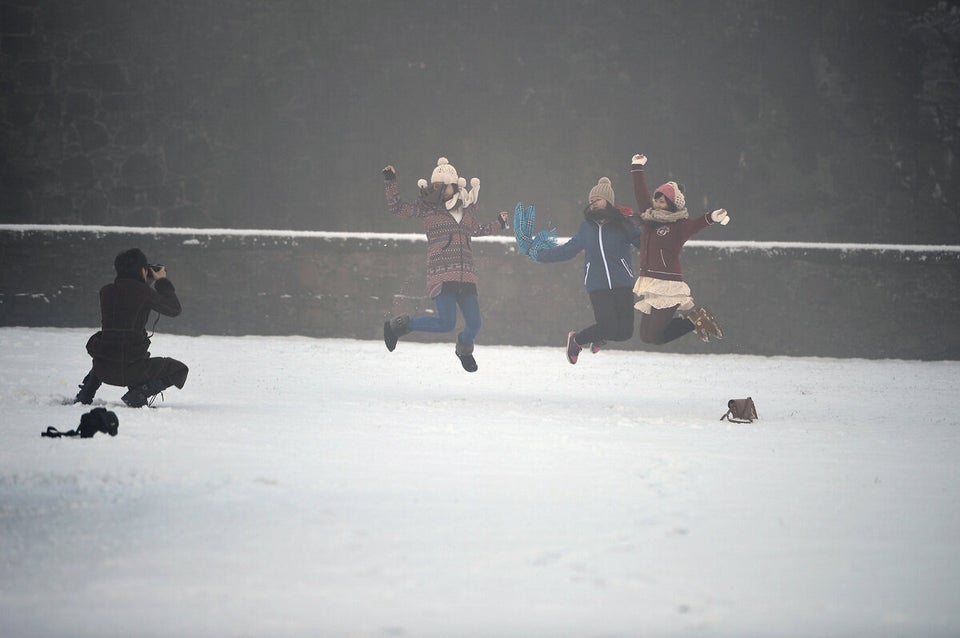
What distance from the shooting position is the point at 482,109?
11938 millimetres

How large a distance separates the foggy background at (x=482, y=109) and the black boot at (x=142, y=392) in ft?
17.3

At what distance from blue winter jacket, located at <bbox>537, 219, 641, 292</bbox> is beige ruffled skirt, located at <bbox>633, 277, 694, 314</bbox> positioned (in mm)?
204

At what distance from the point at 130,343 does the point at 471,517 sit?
3.32m

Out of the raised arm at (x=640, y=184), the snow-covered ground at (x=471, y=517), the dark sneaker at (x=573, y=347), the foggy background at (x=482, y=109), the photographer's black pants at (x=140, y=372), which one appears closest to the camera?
the snow-covered ground at (x=471, y=517)

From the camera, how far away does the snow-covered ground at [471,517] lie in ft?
10.2

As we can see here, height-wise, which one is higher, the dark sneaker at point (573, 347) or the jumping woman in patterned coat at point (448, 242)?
the jumping woman in patterned coat at point (448, 242)

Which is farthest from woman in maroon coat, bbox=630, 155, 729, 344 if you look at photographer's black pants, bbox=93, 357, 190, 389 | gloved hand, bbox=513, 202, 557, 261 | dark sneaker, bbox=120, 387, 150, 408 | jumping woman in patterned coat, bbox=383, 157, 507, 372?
dark sneaker, bbox=120, 387, 150, 408

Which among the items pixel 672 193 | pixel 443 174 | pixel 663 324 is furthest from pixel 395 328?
pixel 672 193

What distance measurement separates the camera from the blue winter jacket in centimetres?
820

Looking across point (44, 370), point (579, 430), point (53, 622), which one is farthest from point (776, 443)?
point (44, 370)

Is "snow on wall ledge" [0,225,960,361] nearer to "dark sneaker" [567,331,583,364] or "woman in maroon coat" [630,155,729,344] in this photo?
"dark sneaker" [567,331,583,364]

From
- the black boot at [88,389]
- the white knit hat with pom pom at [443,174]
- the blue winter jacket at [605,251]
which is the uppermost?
the white knit hat with pom pom at [443,174]

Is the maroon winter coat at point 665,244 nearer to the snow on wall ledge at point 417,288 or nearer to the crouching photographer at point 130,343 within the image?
the crouching photographer at point 130,343

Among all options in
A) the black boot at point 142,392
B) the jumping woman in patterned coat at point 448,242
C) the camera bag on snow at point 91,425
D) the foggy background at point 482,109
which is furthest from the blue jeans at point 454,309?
the camera bag on snow at point 91,425
